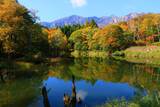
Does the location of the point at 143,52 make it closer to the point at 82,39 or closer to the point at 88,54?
the point at 88,54

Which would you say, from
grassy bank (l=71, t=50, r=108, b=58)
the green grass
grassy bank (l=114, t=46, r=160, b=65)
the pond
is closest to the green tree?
grassy bank (l=71, t=50, r=108, b=58)

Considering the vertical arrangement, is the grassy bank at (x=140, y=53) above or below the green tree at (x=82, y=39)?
below

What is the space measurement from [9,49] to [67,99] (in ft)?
112

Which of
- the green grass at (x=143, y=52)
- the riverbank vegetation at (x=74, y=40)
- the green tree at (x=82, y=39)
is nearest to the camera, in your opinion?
the riverbank vegetation at (x=74, y=40)

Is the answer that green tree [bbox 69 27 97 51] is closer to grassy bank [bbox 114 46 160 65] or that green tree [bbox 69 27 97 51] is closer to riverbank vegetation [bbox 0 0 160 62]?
riverbank vegetation [bbox 0 0 160 62]

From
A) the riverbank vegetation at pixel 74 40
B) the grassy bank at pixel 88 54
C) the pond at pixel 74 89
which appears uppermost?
the riverbank vegetation at pixel 74 40

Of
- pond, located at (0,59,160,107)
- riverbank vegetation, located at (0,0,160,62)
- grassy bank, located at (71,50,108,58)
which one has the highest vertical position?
riverbank vegetation, located at (0,0,160,62)

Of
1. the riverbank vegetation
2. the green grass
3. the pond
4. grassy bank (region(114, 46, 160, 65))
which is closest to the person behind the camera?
the pond

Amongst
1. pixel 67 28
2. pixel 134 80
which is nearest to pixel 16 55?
pixel 134 80

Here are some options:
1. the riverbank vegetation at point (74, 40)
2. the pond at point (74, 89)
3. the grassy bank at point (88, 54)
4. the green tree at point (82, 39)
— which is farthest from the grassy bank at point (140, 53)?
the pond at point (74, 89)

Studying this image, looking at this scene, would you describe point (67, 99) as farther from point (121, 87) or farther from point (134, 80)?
point (134, 80)

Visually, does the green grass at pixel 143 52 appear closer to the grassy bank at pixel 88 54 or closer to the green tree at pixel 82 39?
the grassy bank at pixel 88 54

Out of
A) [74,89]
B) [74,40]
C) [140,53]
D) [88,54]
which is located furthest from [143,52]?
[74,89]

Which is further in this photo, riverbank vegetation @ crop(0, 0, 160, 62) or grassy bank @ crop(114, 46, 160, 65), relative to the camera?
grassy bank @ crop(114, 46, 160, 65)
